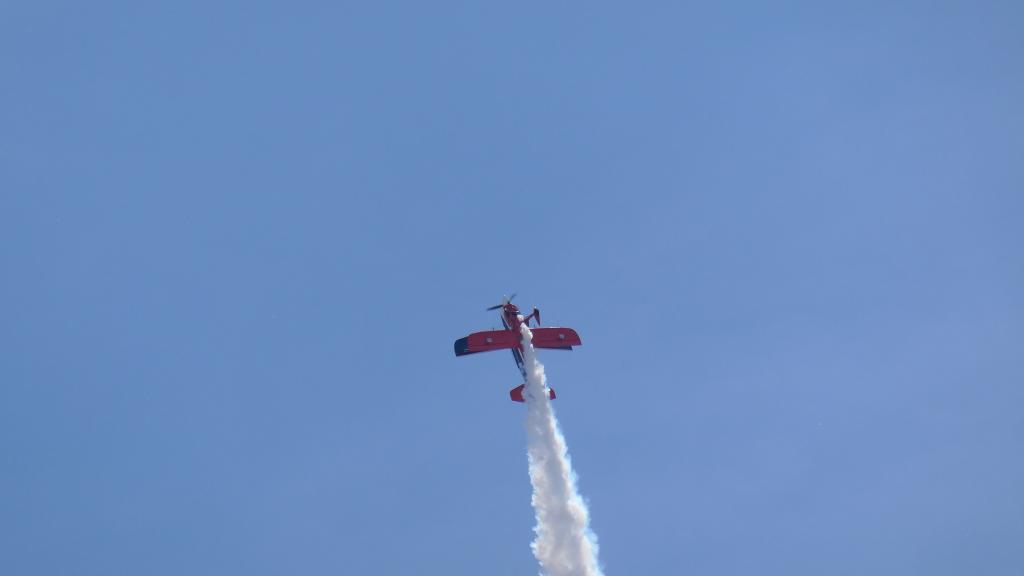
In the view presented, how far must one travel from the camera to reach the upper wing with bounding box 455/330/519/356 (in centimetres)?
6844

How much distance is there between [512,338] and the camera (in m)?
69.8

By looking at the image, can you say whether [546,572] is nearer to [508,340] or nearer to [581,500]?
[581,500]

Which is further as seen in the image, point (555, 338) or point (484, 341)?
point (555, 338)

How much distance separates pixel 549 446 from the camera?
242ft

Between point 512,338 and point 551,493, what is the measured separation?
9.22m

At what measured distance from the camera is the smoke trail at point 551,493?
233ft

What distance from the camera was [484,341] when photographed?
68.7m

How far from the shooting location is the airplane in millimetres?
68562

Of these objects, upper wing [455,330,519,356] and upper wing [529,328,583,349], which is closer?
upper wing [455,330,519,356]

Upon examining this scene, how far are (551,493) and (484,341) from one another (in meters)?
9.94

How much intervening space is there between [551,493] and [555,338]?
8.68 metres

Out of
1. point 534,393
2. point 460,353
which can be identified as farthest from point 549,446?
point 460,353

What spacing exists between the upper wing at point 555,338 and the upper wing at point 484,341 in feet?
4.66

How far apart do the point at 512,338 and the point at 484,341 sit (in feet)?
5.80
